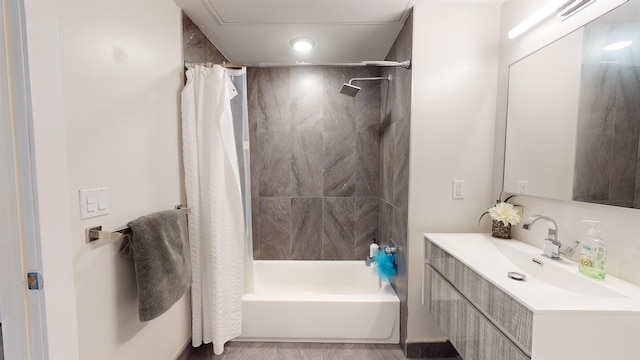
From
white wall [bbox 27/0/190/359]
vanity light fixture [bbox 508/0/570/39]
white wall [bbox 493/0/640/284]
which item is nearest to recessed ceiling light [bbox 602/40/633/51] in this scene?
white wall [bbox 493/0/640/284]

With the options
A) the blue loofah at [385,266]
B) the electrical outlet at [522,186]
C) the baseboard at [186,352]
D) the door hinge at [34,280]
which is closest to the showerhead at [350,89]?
the electrical outlet at [522,186]

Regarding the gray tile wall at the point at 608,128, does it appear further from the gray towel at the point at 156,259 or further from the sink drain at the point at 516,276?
the gray towel at the point at 156,259

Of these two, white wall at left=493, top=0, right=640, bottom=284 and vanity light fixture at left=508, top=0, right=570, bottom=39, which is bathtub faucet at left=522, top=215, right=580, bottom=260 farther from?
vanity light fixture at left=508, top=0, right=570, bottom=39

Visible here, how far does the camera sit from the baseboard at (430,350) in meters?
1.65

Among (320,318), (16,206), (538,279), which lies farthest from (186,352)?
(538,279)

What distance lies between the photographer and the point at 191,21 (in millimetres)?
1671

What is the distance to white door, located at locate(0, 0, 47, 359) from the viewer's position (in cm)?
68

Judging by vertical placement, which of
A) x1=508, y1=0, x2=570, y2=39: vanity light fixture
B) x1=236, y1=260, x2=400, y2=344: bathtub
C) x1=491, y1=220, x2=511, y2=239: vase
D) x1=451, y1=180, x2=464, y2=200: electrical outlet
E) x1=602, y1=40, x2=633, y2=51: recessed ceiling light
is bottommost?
x1=236, y1=260, x2=400, y2=344: bathtub

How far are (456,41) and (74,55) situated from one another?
6.38 feet

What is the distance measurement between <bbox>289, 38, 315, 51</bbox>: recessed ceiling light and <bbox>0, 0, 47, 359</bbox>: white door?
1576 millimetres

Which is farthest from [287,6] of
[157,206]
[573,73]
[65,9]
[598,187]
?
[598,187]

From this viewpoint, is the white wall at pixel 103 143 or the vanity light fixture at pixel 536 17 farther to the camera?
the vanity light fixture at pixel 536 17

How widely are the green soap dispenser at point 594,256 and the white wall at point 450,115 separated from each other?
25.0 inches

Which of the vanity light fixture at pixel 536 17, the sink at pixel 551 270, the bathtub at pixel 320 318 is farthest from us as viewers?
the bathtub at pixel 320 318
